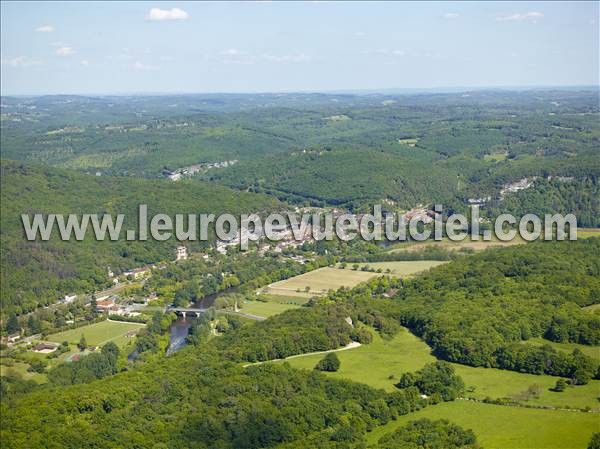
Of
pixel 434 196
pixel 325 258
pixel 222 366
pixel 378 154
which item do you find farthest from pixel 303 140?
pixel 222 366

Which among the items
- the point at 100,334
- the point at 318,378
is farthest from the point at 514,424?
the point at 100,334

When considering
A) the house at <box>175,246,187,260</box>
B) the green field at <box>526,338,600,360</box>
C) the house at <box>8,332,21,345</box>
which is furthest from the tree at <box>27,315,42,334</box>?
the green field at <box>526,338,600,360</box>

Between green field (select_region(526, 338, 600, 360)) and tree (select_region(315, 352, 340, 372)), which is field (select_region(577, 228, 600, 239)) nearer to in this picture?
green field (select_region(526, 338, 600, 360))

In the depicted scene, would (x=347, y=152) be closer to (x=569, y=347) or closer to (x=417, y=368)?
(x=569, y=347)

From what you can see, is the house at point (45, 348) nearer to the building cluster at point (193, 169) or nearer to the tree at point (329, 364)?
the tree at point (329, 364)

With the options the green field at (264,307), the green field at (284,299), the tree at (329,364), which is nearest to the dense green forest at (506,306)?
the green field at (284,299)

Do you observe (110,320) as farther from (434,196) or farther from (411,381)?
(434,196)
